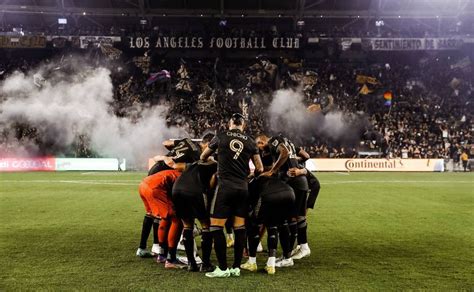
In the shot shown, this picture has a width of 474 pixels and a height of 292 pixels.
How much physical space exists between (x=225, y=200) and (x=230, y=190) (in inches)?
5.6

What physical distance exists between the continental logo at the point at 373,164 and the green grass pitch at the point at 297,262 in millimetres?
16066

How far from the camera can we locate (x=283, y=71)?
41.8 m

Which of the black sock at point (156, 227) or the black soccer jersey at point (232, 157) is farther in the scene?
the black sock at point (156, 227)

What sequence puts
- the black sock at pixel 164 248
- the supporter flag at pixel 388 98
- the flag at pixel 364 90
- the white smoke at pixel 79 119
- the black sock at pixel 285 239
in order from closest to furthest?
1. the black sock at pixel 285 239
2. the black sock at pixel 164 248
3. the white smoke at pixel 79 119
4. the supporter flag at pixel 388 98
5. the flag at pixel 364 90

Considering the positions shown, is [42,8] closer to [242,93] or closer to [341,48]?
[242,93]

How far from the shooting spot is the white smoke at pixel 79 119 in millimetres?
32781

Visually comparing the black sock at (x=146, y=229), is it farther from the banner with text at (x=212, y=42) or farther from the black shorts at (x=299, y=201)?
the banner with text at (x=212, y=42)

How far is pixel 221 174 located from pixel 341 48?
36811 millimetres

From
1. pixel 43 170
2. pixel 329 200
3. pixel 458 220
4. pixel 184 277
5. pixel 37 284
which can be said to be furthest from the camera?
pixel 43 170

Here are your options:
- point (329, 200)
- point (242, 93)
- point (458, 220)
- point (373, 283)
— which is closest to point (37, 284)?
point (373, 283)

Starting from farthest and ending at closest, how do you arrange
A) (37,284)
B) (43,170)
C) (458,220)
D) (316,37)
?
(316,37) → (43,170) → (458,220) → (37,284)

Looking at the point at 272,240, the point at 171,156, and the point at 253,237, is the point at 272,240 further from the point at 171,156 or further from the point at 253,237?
the point at 171,156

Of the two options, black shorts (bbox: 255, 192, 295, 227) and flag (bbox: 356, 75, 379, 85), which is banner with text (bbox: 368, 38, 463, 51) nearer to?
flag (bbox: 356, 75, 379, 85)

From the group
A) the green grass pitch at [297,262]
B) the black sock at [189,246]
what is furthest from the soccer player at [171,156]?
the black sock at [189,246]
